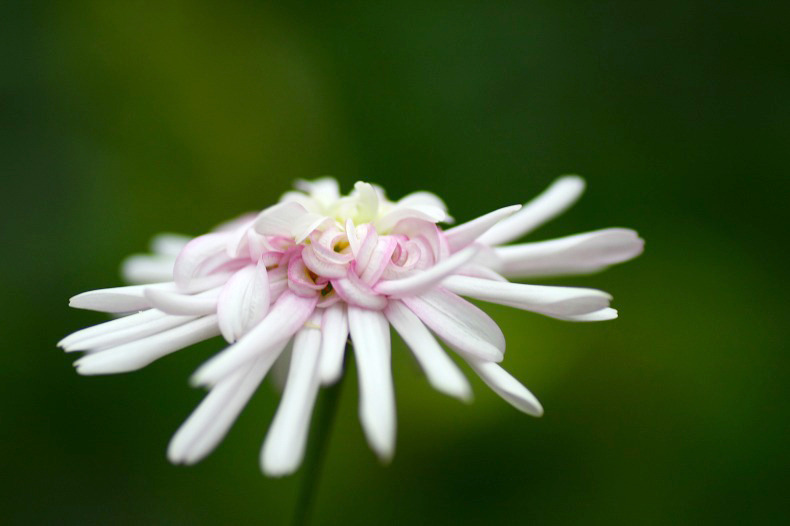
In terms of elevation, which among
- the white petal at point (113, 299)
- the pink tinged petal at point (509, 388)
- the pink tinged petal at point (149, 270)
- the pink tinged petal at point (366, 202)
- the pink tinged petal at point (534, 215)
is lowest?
the pink tinged petal at point (509, 388)

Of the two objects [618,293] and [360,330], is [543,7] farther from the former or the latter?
[360,330]

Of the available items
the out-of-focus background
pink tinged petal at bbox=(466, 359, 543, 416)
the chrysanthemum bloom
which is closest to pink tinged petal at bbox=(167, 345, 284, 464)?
the chrysanthemum bloom

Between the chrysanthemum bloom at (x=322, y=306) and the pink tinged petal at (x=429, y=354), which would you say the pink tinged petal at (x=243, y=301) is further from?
the pink tinged petal at (x=429, y=354)

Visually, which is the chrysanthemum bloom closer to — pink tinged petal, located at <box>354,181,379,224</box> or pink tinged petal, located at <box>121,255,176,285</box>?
pink tinged petal, located at <box>354,181,379,224</box>

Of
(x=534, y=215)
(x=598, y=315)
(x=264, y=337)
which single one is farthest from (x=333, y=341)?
(x=534, y=215)

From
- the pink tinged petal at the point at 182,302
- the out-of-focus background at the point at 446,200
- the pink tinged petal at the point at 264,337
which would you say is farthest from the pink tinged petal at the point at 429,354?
the out-of-focus background at the point at 446,200

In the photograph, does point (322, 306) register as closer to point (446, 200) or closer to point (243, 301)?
point (243, 301)
